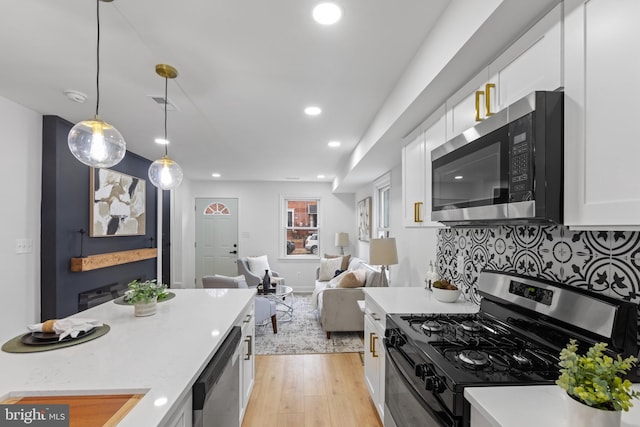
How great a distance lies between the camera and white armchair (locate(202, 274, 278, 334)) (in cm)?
339

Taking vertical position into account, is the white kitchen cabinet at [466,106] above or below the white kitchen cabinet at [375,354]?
above

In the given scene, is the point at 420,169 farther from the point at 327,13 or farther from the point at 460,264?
A: the point at 327,13

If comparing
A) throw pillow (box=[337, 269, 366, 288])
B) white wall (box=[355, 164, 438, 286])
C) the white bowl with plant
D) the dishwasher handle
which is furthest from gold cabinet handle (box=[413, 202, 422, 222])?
throw pillow (box=[337, 269, 366, 288])

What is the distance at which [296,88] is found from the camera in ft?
7.50

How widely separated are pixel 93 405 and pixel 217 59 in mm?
1820

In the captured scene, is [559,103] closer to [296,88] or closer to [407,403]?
[407,403]

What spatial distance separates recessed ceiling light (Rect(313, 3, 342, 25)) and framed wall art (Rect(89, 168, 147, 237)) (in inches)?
132

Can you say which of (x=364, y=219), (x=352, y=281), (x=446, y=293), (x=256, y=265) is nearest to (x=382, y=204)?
(x=364, y=219)

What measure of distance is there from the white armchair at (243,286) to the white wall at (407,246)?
1.62 metres

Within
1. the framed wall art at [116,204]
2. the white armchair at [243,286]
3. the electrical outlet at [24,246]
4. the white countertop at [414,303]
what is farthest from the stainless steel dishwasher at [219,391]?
the framed wall art at [116,204]

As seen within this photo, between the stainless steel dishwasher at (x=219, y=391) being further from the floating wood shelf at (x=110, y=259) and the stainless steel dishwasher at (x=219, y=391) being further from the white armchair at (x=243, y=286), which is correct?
the floating wood shelf at (x=110, y=259)

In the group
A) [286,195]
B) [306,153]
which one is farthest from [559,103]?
[286,195]

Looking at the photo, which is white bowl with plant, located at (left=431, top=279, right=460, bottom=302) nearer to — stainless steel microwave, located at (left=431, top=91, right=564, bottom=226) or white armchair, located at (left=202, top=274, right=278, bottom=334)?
stainless steel microwave, located at (left=431, top=91, right=564, bottom=226)

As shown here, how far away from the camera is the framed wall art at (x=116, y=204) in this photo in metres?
3.61
